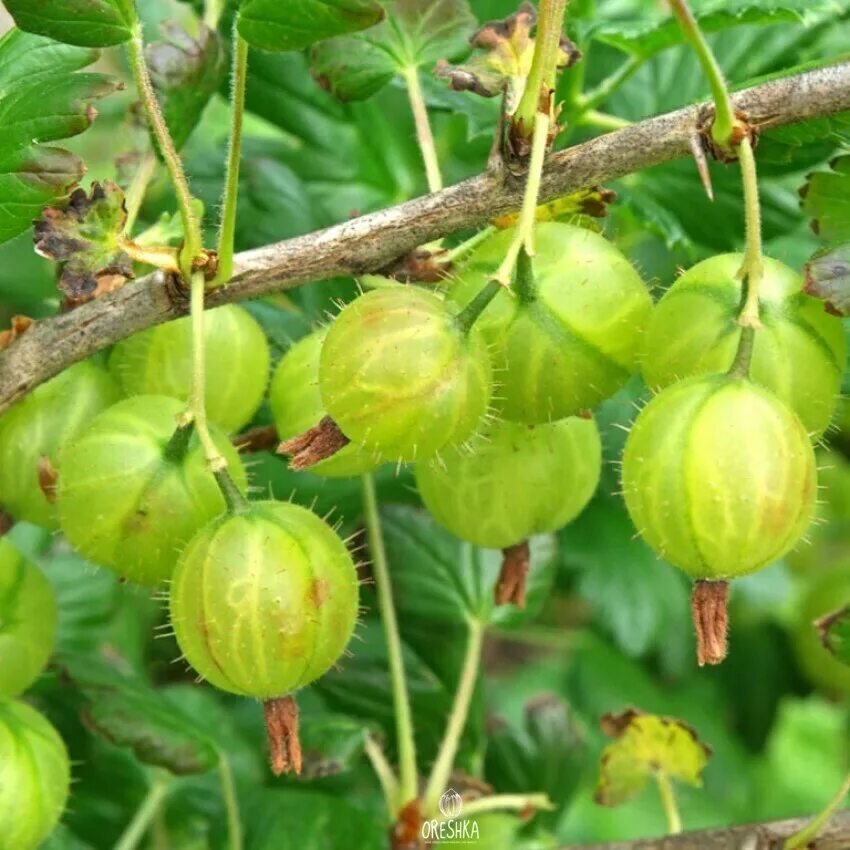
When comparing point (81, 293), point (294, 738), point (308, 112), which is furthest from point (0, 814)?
point (308, 112)

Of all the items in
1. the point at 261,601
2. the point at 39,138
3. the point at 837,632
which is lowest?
the point at 837,632

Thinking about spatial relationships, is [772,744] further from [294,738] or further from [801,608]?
[294,738]

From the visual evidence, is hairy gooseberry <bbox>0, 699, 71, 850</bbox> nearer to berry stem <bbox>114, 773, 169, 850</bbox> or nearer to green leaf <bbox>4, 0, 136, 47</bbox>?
berry stem <bbox>114, 773, 169, 850</bbox>

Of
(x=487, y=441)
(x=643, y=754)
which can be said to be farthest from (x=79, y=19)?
(x=643, y=754)

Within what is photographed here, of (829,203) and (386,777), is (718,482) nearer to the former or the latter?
(829,203)

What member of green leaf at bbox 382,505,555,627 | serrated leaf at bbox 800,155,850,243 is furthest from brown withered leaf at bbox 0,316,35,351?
serrated leaf at bbox 800,155,850,243
